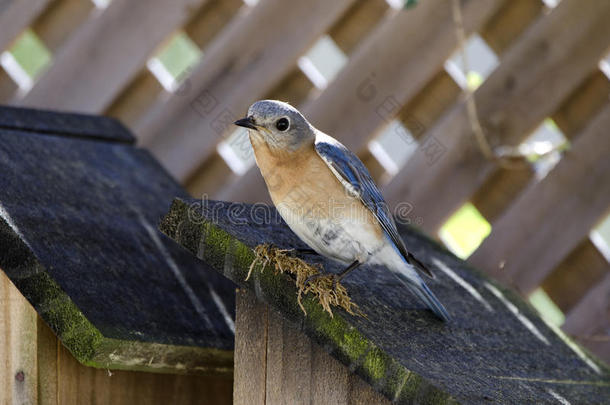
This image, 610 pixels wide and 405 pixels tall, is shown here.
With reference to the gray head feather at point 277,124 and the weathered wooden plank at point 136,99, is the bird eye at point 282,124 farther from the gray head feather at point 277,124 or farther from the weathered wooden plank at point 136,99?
the weathered wooden plank at point 136,99

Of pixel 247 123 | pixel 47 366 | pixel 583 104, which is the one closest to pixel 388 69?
pixel 583 104

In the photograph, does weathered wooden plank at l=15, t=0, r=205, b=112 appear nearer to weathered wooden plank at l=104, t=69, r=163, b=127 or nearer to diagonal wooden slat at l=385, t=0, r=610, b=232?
weathered wooden plank at l=104, t=69, r=163, b=127

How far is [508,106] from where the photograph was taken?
14.9ft

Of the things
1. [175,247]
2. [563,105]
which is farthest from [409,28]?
[175,247]

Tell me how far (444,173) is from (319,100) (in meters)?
0.70

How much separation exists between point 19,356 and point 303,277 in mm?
923

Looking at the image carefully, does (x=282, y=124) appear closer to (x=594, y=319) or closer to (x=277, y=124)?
(x=277, y=124)

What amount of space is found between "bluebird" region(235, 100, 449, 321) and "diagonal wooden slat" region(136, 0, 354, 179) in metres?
1.81

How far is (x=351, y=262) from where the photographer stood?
3029mm

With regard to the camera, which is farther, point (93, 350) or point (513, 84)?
point (513, 84)

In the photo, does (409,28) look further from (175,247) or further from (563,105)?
(175,247)

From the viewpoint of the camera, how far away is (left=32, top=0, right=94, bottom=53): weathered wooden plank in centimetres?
507

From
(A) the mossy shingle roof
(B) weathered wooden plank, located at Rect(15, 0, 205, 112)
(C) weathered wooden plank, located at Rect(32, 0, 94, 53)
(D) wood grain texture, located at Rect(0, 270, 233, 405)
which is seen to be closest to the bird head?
(A) the mossy shingle roof

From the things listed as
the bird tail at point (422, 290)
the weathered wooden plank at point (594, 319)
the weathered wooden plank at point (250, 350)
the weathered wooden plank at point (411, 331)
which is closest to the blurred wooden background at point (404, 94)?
the weathered wooden plank at point (594, 319)
